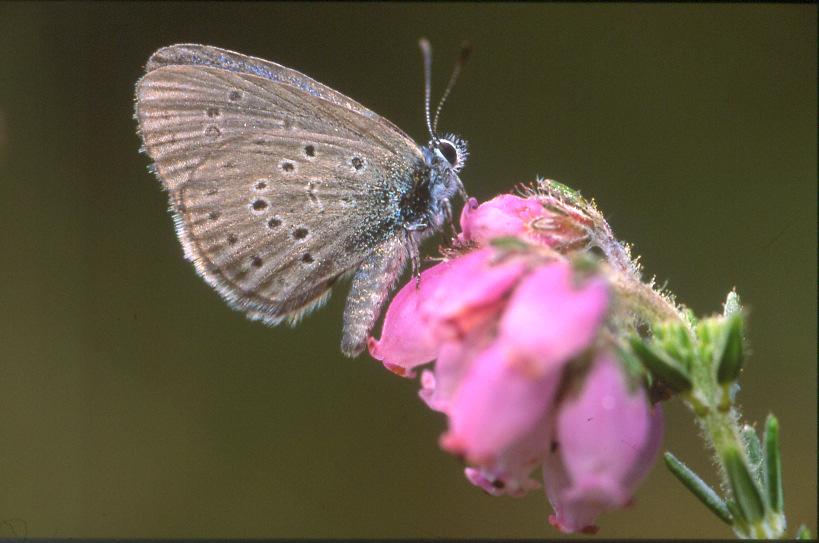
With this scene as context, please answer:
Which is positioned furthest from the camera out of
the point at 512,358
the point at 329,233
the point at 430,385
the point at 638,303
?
the point at 329,233

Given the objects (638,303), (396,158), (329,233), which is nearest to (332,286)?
(329,233)

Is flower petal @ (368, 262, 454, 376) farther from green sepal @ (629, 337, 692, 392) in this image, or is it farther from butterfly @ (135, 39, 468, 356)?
butterfly @ (135, 39, 468, 356)

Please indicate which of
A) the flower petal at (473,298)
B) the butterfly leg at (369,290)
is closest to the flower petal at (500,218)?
the flower petal at (473,298)

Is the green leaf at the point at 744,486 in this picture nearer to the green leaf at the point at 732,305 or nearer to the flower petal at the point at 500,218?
the green leaf at the point at 732,305

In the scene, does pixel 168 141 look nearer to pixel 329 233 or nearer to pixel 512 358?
pixel 329 233

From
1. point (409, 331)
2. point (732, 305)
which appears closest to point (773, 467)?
point (732, 305)
